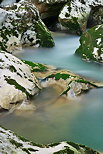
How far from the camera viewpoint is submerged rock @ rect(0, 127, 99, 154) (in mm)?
3711

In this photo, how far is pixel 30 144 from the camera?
4.29 metres

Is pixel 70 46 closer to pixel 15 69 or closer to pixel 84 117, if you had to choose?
pixel 15 69

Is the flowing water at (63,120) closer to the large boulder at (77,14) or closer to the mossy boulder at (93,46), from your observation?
the mossy boulder at (93,46)

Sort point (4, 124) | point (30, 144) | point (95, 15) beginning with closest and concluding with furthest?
point (30, 144) < point (4, 124) < point (95, 15)

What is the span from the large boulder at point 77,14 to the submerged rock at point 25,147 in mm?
12615

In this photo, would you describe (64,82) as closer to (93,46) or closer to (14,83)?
(14,83)

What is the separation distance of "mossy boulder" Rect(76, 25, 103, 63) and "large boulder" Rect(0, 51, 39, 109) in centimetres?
365

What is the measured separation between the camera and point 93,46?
12.1m

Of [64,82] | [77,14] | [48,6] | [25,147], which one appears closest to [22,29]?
[77,14]

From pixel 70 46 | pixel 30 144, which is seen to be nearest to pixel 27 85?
pixel 30 144

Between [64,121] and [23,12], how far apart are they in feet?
28.1

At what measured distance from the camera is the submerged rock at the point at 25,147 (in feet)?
12.2

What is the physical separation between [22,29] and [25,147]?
35.1 ft

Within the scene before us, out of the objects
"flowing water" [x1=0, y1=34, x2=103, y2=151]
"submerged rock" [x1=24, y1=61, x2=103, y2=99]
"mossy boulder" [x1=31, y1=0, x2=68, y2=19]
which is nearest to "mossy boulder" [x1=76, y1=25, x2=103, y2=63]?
"submerged rock" [x1=24, y1=61, x2=103, y2=99]
